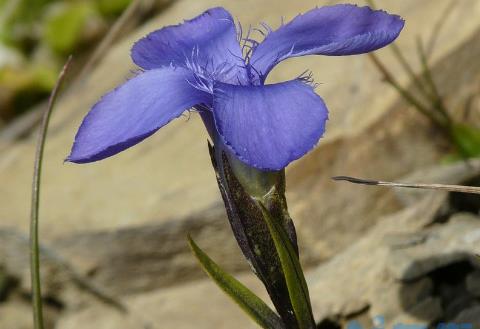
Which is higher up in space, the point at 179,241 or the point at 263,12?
the point at 263,12

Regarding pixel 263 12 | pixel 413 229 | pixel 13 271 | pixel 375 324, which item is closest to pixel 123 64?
pixel 263 12

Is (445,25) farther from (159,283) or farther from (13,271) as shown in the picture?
(13,271)

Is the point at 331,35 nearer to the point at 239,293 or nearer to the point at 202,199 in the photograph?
the point at 239,293

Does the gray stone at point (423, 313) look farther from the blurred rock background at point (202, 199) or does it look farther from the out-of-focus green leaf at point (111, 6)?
the out-of-focus green leaf at point (111, 6)

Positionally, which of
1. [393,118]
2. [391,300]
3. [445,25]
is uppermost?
[445,25]

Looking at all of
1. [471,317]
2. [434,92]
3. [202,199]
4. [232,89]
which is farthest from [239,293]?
[202,199]

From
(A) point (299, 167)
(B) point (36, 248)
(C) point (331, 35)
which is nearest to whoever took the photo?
(C) point (331, 35)
